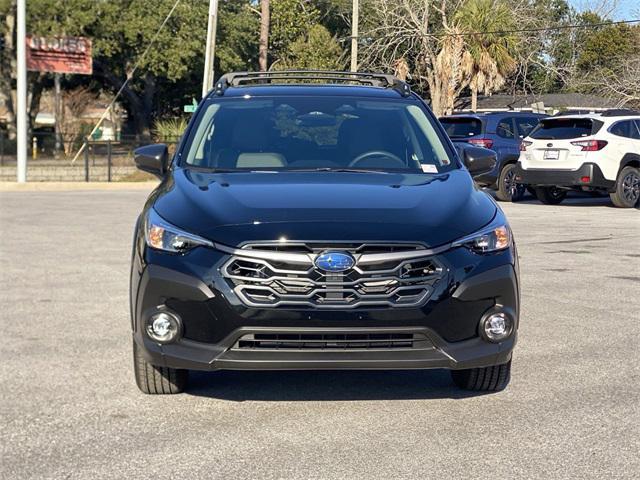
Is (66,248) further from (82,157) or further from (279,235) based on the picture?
(82,157)

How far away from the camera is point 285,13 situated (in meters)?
43.6

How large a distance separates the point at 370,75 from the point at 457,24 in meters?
36.0

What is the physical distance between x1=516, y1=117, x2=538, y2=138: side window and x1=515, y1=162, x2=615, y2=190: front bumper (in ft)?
8.33

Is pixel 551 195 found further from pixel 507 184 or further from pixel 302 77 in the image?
pixel 302 77

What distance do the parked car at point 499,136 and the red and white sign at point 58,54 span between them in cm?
2519

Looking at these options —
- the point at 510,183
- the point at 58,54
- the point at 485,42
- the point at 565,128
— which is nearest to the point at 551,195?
the point at 510,183

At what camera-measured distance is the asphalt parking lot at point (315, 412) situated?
4.76 meters

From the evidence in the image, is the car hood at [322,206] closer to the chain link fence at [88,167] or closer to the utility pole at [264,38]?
the chain link fence at [88,167]

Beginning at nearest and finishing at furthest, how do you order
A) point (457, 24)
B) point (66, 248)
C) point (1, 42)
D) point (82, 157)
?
point (66, 248)
point (82, 157)
point (457, 24)
point (1, 42)

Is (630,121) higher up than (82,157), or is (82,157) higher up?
(630,121)

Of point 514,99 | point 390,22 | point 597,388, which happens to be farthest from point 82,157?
point 514,99

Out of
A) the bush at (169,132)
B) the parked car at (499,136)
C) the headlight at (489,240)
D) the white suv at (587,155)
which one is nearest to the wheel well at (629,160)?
the white suv at (587,155)

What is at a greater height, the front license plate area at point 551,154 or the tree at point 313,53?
the tree at point 313,53

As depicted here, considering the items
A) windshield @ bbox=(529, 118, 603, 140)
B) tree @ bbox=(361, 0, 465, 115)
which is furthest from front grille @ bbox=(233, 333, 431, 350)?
tree @ bbox=(361, 0, 465, 115)
